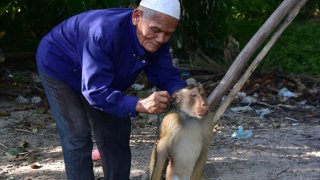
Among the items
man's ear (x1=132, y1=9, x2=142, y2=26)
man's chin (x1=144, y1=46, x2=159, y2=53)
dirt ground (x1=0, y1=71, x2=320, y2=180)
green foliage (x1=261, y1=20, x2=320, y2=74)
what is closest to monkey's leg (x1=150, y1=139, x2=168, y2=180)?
man's chin (x1=144, y1=46, x2=159, y2=53)

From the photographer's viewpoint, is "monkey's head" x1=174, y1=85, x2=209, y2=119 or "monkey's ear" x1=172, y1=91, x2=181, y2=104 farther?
"monkey's ear" x1=172, y1=91, x2=181, y2=104

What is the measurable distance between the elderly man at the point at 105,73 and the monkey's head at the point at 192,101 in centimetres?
12

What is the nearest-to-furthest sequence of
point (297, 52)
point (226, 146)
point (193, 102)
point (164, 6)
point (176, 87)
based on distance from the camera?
point (164, 6)
point (193, 102)
point (176, 87)
point (226, 146)
point (297, 52)

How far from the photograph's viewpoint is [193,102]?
11.1 feet

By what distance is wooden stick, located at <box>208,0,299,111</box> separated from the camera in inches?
151

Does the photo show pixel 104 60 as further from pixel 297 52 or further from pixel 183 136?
pixel 297 52

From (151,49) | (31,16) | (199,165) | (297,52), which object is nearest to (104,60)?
(151,49)

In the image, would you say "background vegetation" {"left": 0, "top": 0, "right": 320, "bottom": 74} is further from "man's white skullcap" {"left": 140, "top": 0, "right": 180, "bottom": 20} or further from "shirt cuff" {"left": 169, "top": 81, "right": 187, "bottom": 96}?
"man's white skullcap" {"left": 140, "top": 0, "right": 180, "bottom": 20}

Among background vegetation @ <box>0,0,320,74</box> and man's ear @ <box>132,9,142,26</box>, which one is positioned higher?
man's ear @ <box>132,9,142,26</box>

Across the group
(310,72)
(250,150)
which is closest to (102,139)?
(250,150)

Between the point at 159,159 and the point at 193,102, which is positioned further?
the point at 159,159

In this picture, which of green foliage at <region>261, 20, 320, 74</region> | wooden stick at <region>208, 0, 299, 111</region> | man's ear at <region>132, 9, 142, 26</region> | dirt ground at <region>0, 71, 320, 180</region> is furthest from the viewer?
green foliage at <region>261, 20, 320, 74</region>

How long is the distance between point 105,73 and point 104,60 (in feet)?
0.22

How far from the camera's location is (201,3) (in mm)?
8578
